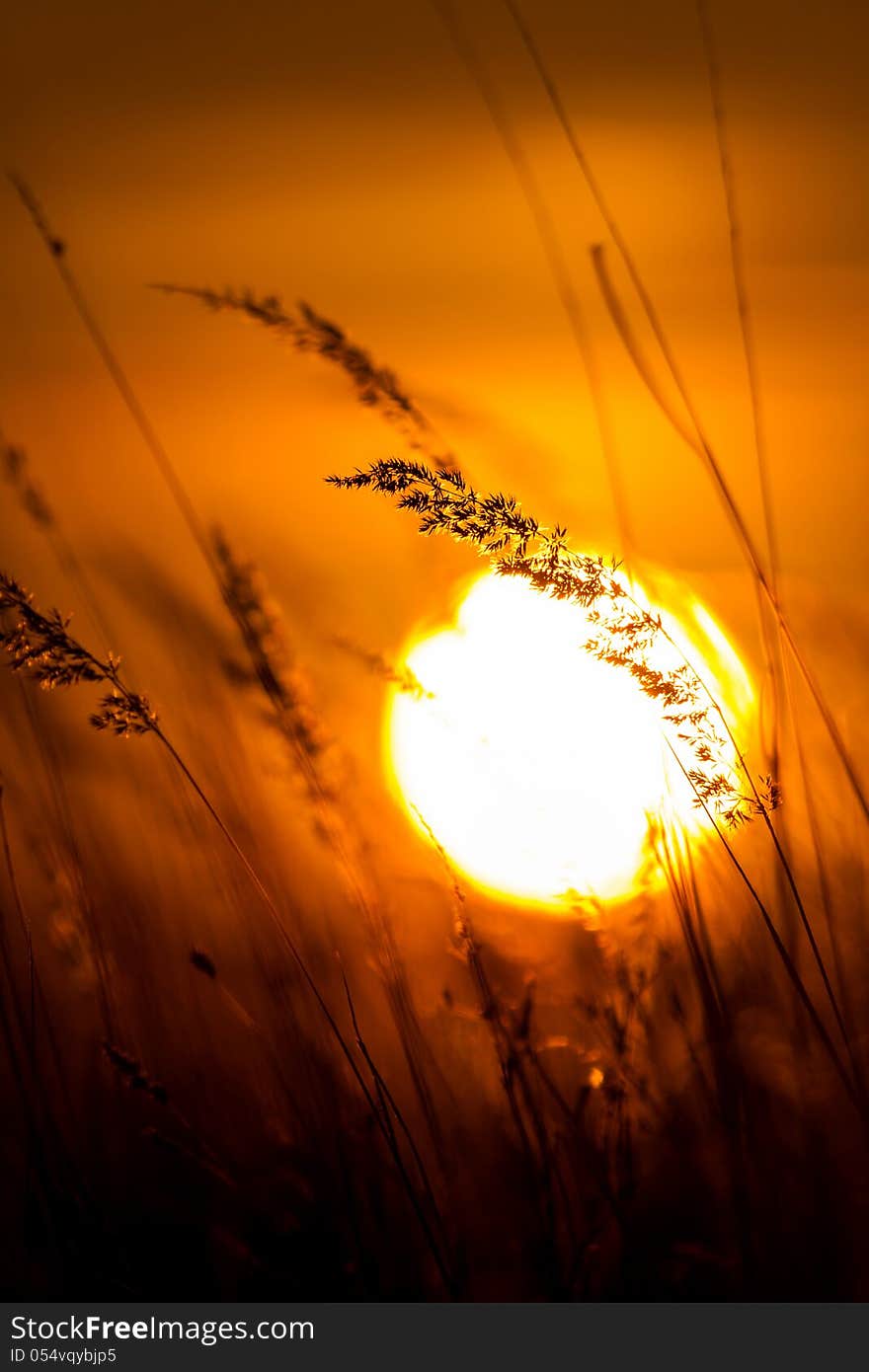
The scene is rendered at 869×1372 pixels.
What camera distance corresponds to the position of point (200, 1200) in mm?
1124

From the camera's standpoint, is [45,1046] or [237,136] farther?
[237,136]

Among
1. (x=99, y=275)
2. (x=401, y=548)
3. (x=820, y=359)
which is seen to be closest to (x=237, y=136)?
(x=99, y=275)

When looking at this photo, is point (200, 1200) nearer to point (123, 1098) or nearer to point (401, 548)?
point (123, 1098)

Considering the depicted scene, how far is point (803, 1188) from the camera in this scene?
1012mm

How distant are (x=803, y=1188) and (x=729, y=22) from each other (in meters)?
1.72

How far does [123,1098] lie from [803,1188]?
2.75 ft

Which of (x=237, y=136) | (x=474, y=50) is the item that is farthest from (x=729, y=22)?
(x=237, y=136)

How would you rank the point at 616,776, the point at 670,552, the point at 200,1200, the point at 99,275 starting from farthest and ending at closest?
the point at 99,275
the point at 670,552
the point at 616,776
the point at 200,1200
